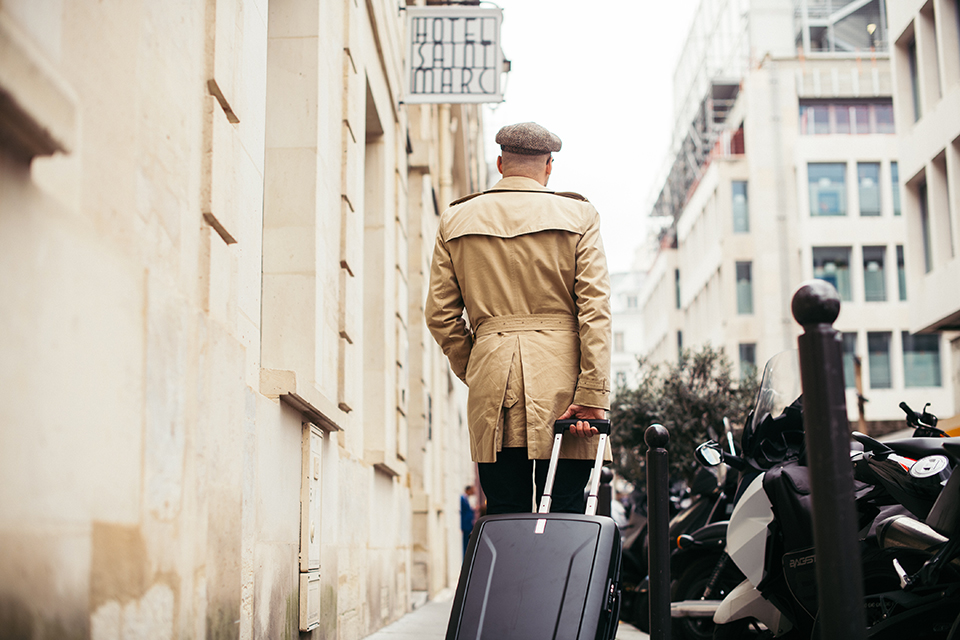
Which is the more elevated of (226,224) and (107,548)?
(226,224)

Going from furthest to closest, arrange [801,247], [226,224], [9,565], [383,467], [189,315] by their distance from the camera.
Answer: [801,247]
[383,467]
[226,224]
[189,315]
[9,565]

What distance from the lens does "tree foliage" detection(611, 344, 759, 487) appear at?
1894 centimetres

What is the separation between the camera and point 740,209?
46281 mm

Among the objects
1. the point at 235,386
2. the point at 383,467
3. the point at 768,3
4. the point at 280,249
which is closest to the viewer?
the point at 235,386

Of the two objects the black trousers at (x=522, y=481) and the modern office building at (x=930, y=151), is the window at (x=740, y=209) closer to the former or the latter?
the modern office building at (x=930, y=151)

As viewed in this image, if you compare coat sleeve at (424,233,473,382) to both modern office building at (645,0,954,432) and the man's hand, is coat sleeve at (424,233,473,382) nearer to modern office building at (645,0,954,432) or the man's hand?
the man's hand

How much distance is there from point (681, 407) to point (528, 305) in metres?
15.6

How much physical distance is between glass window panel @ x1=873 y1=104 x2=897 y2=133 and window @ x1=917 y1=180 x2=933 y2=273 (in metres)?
21.3

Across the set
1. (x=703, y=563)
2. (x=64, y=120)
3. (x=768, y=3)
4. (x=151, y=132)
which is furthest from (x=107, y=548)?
(x=768, y=3)

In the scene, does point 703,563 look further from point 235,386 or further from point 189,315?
point 189,315

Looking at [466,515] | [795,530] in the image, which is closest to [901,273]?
[466,515]

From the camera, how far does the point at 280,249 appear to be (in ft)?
19.0

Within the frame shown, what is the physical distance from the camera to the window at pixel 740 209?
4609 centimetres

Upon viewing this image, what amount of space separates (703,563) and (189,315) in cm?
481
